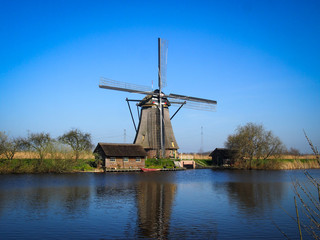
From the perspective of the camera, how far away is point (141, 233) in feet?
32.0

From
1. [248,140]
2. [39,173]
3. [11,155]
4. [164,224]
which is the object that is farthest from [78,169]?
[164,224]

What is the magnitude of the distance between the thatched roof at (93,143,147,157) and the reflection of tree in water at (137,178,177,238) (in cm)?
1852

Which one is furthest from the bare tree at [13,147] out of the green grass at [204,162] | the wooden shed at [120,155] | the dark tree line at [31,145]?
the green grass at [204,162]

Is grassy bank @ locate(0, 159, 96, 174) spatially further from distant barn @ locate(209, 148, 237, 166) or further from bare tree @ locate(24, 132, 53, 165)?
distant barn @ locate(209, 148, 237, 166)

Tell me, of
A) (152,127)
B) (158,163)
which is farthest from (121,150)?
(152,127)

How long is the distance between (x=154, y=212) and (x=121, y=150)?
→ 26.3 m

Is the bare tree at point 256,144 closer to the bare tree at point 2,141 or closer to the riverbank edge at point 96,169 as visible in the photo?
the riverbank edge at point 96,169

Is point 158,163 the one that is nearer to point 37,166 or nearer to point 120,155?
point 120,155

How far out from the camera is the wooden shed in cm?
3772

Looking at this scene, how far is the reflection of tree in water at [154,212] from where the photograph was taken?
999 centimetres

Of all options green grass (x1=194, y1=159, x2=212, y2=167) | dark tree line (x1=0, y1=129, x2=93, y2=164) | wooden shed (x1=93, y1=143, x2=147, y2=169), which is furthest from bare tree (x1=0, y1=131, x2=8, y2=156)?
green grass (x1=194, y1=159, x2=212, y2=167)

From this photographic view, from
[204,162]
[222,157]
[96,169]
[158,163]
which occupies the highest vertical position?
[222,157]

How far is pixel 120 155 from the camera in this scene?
125ft

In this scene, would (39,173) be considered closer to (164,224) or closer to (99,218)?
(99,218)
